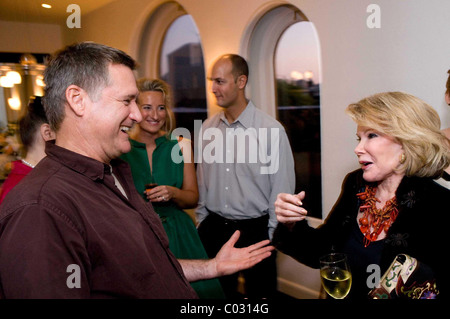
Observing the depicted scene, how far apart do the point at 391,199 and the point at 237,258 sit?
1.85 ft

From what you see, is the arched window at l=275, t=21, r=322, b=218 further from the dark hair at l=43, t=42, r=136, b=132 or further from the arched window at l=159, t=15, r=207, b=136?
the dark hair at l=43, t=42, r=136, b=132

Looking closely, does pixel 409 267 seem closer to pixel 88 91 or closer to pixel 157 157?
pixel 88 91

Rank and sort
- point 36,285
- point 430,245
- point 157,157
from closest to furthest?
point 36,285 < point 430,245 < point 157,157

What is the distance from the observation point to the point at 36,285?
0.64 metres

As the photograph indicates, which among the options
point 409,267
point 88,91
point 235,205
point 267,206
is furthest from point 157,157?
point 409,267

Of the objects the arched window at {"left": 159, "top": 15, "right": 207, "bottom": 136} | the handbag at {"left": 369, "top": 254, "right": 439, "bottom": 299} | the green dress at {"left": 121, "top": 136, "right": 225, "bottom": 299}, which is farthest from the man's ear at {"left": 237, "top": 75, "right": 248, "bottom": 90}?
the handbag at {"left": 369, "top": 254, "right": 439, "bottom": 299}

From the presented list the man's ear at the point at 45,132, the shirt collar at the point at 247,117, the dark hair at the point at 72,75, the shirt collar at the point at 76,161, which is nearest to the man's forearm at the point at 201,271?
the shirt collar at the point at 76,161

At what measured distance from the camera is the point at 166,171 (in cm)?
176

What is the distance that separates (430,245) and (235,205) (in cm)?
121

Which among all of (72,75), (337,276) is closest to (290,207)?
(337,276)

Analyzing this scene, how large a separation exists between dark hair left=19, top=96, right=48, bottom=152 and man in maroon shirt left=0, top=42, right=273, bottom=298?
1.83ft

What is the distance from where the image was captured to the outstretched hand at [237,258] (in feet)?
3.59

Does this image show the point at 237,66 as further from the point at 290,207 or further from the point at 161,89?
the point at 290,207

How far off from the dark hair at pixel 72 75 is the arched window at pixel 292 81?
155cm
